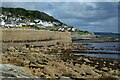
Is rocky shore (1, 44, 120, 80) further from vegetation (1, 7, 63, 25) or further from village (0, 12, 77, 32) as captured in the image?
vegetation (1, 7, 63, 25)

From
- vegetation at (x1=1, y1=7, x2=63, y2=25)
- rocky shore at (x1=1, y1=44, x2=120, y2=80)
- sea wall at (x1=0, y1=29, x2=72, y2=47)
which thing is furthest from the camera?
vegetation at (x1=1, y1=7, x2=63, y2=25)

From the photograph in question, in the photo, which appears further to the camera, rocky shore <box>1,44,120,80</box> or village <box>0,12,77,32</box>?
village <box>0,12,77,32</box>

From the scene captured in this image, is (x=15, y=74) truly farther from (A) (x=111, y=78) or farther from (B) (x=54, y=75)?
(A) (x=111, y=78)

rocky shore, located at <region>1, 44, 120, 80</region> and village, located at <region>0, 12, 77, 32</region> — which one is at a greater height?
village, located at <region>0, 12, 77, 32</region>

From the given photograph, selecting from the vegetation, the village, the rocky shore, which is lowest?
the rocky shore

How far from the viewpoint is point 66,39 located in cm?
7850

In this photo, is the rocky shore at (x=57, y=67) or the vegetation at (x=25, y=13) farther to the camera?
the vegetation at (x=25, y=13)

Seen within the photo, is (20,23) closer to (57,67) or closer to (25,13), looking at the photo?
(25,13)

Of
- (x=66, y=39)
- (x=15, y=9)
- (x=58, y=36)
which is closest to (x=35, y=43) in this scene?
(x=58, y=36)

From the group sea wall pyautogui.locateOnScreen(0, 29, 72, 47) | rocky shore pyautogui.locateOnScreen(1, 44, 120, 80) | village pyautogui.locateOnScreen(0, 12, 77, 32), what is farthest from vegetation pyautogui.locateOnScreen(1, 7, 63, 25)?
rocky shore pyautogui.locateOnScreen(1, 44, 120, 80)

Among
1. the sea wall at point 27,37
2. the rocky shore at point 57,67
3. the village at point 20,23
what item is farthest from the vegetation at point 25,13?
the rocky shore at point 57,67

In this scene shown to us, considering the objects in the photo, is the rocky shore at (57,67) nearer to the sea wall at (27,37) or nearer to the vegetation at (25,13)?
the sea wall at (27,37)

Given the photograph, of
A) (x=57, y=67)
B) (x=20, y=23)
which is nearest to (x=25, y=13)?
(x=20, y=23)

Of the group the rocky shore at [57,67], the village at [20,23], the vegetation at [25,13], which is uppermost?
the vegetation at [25,13]
